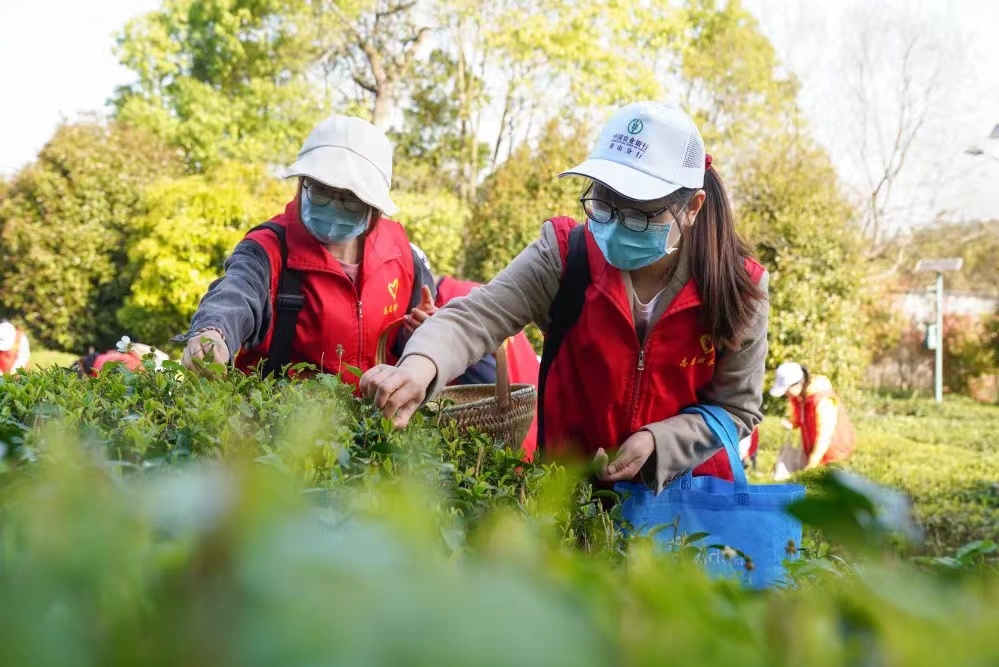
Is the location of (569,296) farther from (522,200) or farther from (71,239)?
(71,239)

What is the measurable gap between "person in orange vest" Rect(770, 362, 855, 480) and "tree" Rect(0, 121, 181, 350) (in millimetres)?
15146

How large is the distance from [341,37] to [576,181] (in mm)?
11921

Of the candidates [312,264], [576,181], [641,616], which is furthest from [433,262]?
[641,616]

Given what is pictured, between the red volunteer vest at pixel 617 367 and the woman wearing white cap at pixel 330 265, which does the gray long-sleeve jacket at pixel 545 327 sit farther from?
the woman wearing white cap at pixel 330 265

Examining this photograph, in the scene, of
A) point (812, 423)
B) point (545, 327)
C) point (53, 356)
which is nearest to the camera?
point (545, 327)

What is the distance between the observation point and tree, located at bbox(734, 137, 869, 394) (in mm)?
15008

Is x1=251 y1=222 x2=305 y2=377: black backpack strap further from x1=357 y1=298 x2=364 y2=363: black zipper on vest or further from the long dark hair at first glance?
the long dark hair

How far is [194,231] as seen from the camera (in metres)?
17.2

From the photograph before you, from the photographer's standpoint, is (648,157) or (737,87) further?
(737,87)

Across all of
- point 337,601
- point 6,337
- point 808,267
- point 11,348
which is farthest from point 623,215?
point 808,267

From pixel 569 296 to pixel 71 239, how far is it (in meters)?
20.3

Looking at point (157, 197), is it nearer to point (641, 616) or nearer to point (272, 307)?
point (272, 307)

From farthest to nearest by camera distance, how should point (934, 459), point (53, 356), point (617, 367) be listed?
point (53, 356)
point (934, 459)
point (617, 367)

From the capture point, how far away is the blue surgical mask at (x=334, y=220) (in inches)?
141
